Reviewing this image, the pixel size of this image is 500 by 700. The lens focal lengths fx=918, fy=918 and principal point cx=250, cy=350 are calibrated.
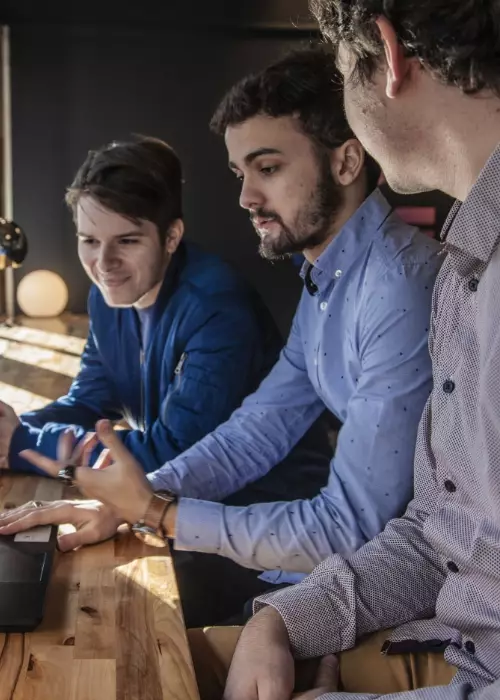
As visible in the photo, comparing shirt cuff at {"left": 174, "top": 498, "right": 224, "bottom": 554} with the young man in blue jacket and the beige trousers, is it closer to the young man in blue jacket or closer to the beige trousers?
the beige trousers

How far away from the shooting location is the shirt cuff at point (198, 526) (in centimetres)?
133

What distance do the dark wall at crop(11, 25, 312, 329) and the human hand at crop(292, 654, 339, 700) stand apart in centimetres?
136

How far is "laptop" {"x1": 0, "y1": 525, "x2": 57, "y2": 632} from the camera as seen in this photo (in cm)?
98

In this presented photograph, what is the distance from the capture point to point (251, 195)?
1783mm

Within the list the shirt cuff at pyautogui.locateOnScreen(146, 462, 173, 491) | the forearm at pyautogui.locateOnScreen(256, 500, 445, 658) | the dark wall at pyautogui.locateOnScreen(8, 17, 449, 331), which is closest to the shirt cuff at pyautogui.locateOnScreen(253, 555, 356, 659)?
the forearm at pyautogui.locateOnScreen(256, 500, 445, 658)

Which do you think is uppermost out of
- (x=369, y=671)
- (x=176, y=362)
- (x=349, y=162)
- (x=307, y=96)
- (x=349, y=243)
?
(x=307, y=96)

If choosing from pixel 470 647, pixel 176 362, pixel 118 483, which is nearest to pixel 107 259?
pixel 176 362

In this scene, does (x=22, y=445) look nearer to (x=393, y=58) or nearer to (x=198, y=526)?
(x=198, y=526)

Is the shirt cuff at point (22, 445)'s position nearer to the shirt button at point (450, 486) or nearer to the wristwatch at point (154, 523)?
the wristwatch at point (154, 523)

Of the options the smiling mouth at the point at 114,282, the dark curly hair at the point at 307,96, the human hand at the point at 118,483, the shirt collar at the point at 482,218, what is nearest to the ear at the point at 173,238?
the smiling mouth at the point at 114,282

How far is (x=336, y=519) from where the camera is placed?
1342 mm

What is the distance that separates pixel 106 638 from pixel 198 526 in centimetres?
36

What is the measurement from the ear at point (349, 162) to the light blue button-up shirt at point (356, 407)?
12 cm

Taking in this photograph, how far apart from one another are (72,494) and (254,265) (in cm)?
114
